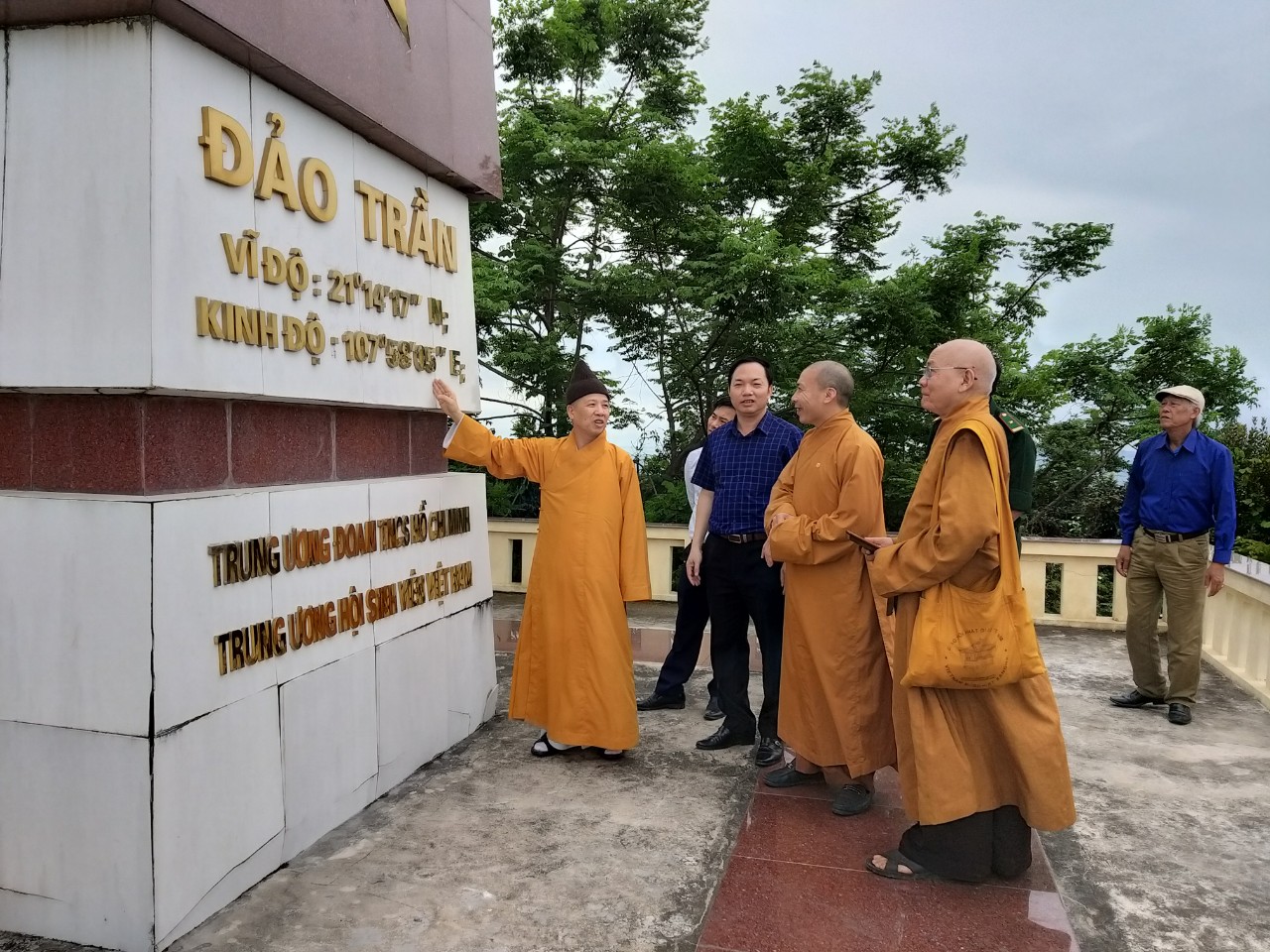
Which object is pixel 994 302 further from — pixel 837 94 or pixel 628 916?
pixel 628 916

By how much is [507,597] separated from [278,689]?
5396 mm

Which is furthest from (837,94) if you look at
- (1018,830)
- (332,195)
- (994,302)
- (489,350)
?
(1018,830)

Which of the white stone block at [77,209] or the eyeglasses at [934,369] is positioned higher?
the white stone block at [77,209]

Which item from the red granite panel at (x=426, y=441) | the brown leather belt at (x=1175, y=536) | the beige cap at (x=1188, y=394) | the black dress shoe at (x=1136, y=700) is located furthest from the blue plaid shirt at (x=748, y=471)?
the black dress shoe at (x=1136, y=700)

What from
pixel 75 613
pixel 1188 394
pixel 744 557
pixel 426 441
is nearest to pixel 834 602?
pixel 744 557

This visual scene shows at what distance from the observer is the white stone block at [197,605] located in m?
2.70

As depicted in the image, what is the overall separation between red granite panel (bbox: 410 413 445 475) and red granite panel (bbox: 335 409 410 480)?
6 cm

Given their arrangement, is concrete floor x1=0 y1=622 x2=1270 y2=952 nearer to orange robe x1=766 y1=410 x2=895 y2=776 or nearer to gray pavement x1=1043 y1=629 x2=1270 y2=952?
gray pavement x1=1043 y1=629 x2=1270 y2=952

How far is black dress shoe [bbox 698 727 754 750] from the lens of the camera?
177 inches

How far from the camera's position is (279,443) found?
3426 millimetres

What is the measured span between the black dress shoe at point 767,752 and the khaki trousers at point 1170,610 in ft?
8.25

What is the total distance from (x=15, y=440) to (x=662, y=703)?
11.5ft

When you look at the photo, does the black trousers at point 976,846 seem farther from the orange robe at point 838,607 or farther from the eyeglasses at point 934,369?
the eyeglasses at point 934,369

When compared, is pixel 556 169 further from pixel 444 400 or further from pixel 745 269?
pixel 444 400
